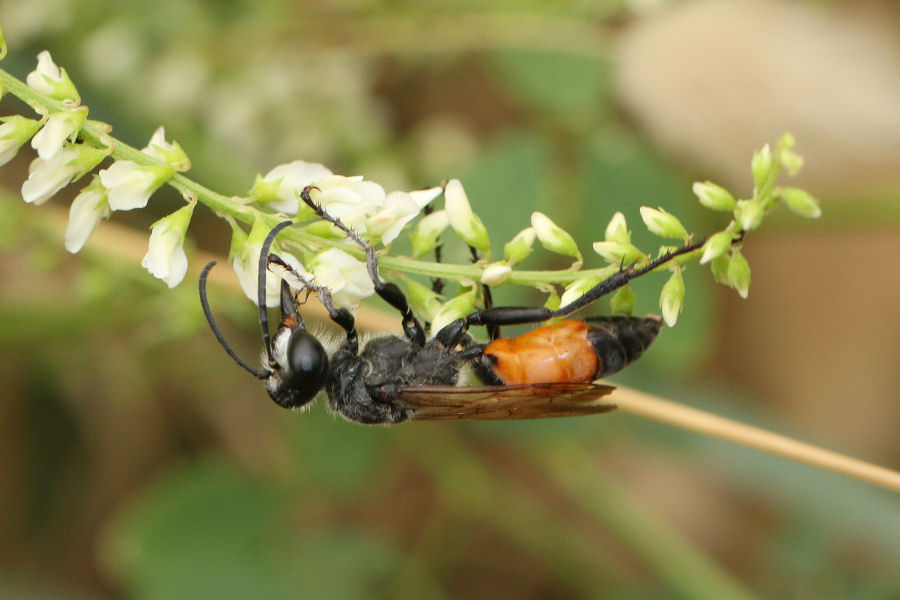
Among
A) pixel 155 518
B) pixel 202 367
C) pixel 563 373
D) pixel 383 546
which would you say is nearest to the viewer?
pixel 563 373

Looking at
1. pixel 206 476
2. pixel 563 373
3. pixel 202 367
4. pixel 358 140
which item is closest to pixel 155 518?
pixel 206 476

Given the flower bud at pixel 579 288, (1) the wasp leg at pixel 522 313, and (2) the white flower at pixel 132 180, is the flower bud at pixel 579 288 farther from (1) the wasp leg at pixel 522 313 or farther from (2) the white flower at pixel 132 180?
(2) the white flower at pixel 132 180

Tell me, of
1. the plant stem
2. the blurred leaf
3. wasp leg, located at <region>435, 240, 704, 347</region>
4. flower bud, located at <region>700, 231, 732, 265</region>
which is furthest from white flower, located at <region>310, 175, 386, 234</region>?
the blurred leaf

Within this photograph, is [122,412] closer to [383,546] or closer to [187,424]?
[187,424]

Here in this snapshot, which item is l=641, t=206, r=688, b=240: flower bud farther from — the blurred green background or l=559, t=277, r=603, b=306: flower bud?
the blurred green background

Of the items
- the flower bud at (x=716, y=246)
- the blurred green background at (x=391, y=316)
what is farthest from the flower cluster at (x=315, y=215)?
the blurred green background at (x=391, y=316)

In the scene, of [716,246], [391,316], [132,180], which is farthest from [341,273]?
[391,316]

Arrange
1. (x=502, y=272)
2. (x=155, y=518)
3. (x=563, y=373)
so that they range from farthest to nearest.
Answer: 1. (x=155, y=518)
2. (x=563, y=373)
3. (x=502, y=272)
